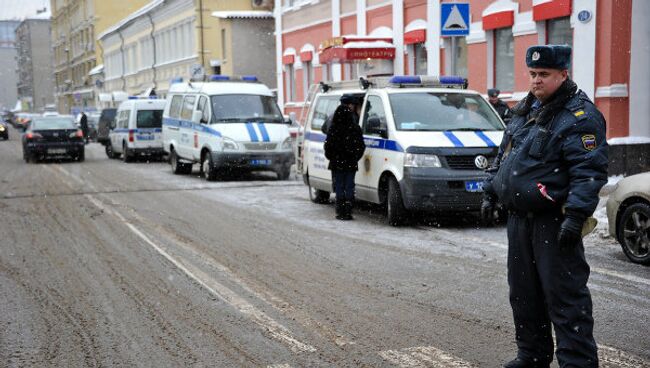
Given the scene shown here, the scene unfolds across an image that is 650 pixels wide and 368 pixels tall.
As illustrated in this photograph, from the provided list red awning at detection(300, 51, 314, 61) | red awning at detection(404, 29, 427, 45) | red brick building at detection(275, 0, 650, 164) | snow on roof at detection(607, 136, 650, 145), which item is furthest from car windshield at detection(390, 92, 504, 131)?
red awning at detection(300, 51, 314, 61)

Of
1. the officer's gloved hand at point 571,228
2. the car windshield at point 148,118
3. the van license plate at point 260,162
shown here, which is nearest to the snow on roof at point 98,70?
the car windshield at point 148,118

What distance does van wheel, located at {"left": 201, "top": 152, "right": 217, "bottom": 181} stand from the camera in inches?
740

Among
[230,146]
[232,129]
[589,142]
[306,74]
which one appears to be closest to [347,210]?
[230,146]

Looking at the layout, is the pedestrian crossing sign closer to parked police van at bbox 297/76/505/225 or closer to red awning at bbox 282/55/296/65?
parked police van at bbox 297/76/505/225

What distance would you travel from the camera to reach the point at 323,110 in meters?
13.8

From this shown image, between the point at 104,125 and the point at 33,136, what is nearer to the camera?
the point at 33,136

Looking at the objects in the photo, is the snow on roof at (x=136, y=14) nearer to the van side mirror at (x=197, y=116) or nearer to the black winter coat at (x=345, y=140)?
the van side mirror at (x=197, y=116)

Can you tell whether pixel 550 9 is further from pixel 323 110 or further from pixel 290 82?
pixel 290 82

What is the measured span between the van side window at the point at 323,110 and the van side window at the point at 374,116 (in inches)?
36.1

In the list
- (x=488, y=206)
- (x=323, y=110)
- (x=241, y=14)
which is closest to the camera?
(x=488, y=206)

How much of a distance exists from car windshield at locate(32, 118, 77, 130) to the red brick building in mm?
9146

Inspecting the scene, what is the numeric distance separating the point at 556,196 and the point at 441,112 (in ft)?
24.6

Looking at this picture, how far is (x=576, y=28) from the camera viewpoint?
15727 mm

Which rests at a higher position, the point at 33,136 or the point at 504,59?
the point at 504,59
